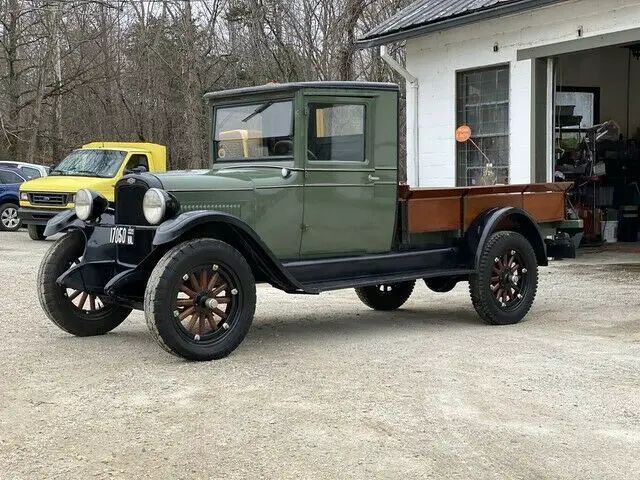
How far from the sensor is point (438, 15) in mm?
13719

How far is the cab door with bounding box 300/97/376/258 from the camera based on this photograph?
6984 millimetres

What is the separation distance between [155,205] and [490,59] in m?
8.75

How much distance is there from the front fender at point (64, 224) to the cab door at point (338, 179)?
1740mm

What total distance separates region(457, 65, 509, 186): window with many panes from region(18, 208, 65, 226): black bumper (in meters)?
7.41

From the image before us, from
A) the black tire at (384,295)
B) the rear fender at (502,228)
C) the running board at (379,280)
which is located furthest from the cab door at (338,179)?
the black tire at (384,295)

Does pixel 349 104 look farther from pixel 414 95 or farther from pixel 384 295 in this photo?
pixel 414 95

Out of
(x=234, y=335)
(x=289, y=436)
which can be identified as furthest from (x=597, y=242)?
(x=289, y=436)

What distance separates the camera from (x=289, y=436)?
4477 mm

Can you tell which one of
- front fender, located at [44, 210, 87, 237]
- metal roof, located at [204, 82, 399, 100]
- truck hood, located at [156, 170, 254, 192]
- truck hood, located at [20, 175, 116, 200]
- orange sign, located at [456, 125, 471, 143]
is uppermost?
orange sign, located at [456, 125, 471, 143]

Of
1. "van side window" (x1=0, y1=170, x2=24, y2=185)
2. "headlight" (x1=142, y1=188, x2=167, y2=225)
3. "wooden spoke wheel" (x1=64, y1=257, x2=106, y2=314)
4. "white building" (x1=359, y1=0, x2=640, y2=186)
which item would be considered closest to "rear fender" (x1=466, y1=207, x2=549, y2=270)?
"headlight" (x1=142, y1=188, x2=167, y2=225)

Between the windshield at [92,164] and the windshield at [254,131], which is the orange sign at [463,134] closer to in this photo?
the windshield at [92,164]

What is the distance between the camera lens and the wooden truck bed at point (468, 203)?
7594 millimetres

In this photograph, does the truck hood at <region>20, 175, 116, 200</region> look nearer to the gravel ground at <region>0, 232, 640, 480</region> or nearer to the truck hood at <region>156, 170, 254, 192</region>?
the gravel ground at <region>0, 232, 640, 480</region>

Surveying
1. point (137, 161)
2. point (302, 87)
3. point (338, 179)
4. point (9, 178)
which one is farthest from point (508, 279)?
point (9, 178)
